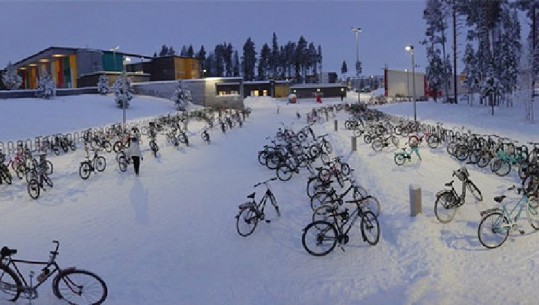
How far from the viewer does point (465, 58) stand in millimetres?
49500

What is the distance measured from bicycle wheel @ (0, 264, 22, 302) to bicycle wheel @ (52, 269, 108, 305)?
50cm

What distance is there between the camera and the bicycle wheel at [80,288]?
6.61 m

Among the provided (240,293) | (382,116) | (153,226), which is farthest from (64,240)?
(382,116)

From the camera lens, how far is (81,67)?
6088 cm

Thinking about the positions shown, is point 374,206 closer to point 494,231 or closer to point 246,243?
point 494,231

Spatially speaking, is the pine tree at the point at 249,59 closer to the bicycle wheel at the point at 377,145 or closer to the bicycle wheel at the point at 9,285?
the bicycle wheel at the point at 377,145

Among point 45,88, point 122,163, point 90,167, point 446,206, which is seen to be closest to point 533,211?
point 446,206

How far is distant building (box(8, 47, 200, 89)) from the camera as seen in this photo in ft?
198

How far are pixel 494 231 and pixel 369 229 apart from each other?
230 cm

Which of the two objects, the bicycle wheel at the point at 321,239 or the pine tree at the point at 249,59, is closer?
the bicycle wheel at the point at 321,239

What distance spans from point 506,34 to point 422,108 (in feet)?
44.1

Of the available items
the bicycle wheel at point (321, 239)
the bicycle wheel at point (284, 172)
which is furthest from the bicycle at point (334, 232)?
the bicycle wheel at point (284, 172)

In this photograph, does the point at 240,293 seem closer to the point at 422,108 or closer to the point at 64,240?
the point at 64,240

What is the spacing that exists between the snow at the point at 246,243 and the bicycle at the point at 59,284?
27 cm
